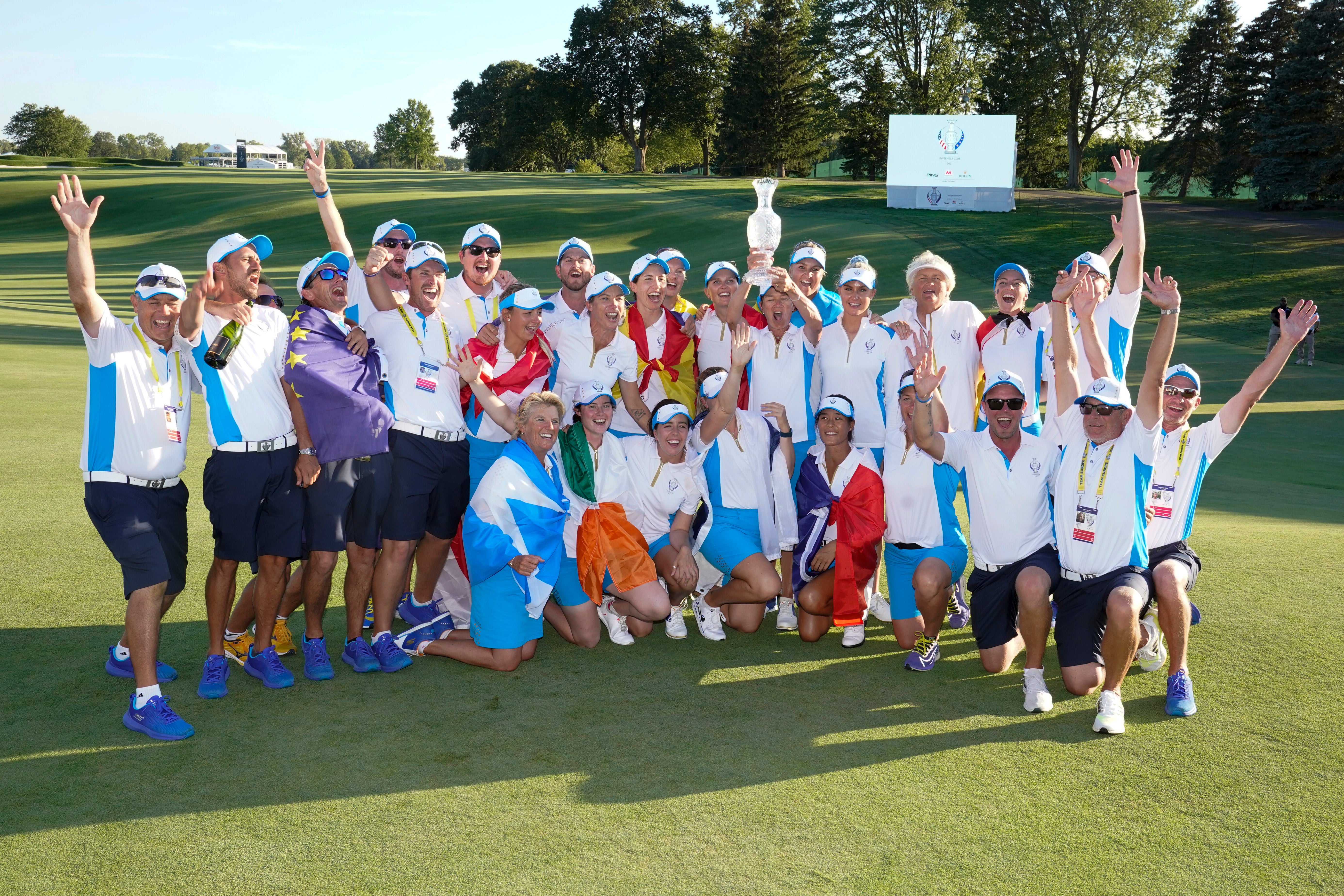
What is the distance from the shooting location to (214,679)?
558cm

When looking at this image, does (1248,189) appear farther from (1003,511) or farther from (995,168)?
(1003,511)

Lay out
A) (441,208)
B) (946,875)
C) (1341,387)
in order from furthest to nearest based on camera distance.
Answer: (441,208) < (1341,387) < (946,875)

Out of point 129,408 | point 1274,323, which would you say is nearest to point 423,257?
point 129,408

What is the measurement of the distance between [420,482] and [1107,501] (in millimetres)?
3962

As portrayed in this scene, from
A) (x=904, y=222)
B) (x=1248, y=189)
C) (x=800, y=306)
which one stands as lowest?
(x=800, y=306)

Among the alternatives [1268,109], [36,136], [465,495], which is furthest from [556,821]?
[36,136]

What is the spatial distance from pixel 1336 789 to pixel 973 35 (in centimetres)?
6072

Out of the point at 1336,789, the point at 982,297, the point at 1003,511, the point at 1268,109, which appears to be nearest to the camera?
the point at 1336,789

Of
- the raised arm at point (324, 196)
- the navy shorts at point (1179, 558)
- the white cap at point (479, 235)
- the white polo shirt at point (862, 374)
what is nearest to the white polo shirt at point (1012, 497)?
the navy shorts at point (1179, 558)

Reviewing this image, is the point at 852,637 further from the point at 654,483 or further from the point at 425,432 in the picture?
the point at 425,432

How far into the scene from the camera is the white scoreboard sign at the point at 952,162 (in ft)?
117

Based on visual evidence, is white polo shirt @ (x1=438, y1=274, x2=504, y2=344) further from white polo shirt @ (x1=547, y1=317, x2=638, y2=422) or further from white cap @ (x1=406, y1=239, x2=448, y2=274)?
white polo shirt @ (x1=547, y1=317, x2=638, y2=422)

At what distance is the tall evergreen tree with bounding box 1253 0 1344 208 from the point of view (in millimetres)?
35375

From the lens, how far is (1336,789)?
4531 mm
